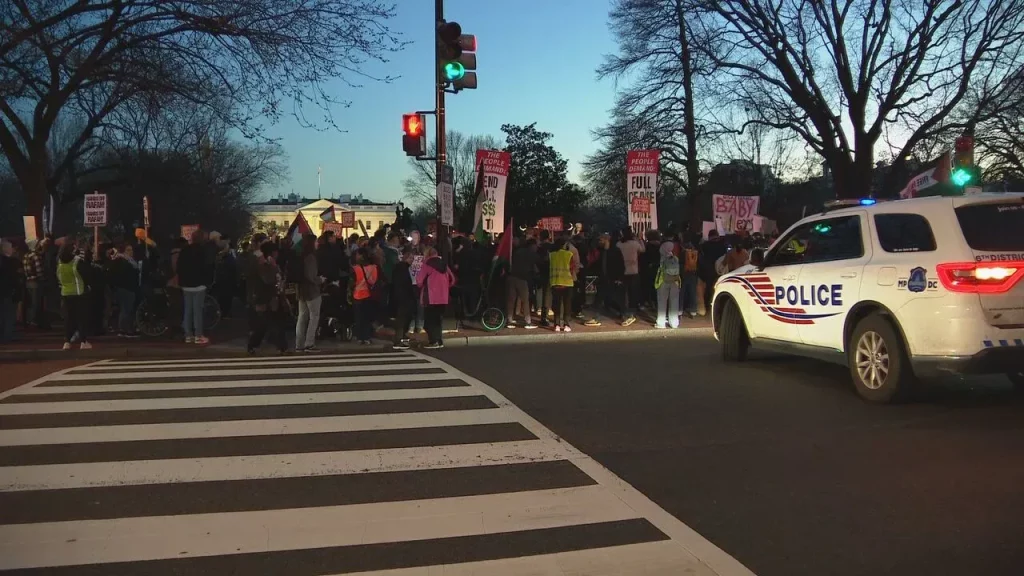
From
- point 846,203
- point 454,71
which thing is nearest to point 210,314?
point 454,71

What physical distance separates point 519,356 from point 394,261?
13.9 ft

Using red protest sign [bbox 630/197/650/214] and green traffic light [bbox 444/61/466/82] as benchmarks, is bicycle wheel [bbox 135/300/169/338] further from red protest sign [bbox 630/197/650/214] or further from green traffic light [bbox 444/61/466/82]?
red protest sign [bbox 630/197/650/214]

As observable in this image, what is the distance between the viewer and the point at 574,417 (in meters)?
7.19

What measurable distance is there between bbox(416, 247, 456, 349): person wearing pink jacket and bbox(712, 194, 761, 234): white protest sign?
10586 mm

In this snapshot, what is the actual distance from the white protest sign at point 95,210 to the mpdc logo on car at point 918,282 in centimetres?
1506

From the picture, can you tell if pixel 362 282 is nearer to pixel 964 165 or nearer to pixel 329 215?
pixel 964 165

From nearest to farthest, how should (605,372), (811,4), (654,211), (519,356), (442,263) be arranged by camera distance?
(605,372), (519,356), (442,263), (654,211), (811,4)

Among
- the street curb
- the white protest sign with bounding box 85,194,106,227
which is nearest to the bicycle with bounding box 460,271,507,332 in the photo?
the street curb

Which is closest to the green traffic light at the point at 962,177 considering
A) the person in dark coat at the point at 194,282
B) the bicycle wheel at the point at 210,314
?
the person in dark coat at the point at 194,282

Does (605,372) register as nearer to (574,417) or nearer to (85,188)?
(574,417)

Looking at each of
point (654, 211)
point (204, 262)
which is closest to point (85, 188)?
point (204, 262)

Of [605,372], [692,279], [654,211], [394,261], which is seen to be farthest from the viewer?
[654,211]

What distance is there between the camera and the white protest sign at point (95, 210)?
15711 millimetres

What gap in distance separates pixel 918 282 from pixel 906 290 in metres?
0.15
